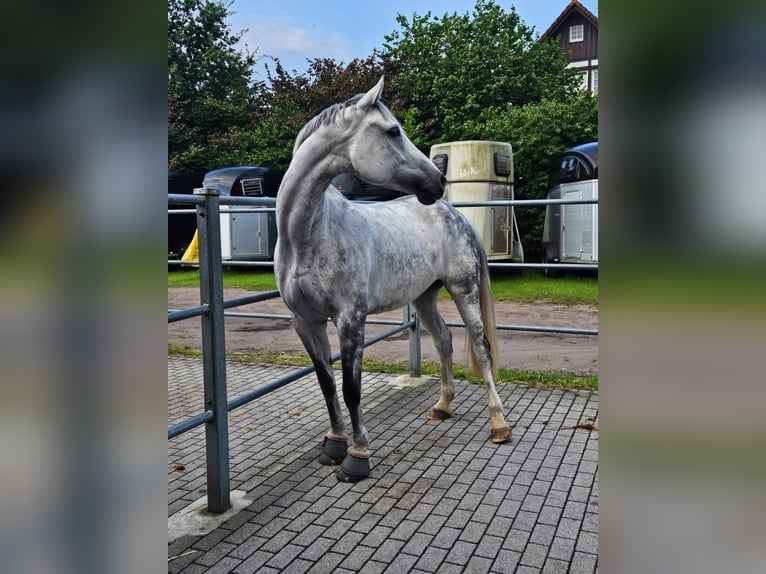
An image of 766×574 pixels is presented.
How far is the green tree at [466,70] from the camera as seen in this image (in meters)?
14.8

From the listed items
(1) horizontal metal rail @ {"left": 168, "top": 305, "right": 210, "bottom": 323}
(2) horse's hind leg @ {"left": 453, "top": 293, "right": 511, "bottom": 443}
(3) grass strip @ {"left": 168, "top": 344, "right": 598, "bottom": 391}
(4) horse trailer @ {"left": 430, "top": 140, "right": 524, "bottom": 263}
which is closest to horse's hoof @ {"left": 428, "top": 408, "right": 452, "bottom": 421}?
(2) horse's hind leg @ {"left": 453, "top": 293, "right": 511, "bottom": 443}

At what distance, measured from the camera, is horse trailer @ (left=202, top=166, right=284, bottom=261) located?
461 inches

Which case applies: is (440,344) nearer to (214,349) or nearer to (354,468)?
(354,468)

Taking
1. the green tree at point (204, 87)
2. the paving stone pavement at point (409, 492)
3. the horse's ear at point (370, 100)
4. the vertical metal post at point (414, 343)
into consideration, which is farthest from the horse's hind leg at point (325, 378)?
the green tree at point (204, 87)

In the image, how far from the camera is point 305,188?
2637mm

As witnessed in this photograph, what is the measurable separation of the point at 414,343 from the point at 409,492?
1992mm

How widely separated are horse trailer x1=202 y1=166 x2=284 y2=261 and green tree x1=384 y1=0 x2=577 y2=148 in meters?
3.62

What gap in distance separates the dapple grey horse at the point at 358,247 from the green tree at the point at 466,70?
10740 millimetres

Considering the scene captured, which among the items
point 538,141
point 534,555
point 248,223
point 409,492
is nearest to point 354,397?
point 409,492

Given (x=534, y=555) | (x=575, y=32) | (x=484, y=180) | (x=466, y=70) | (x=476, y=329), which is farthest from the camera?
(x=575, y=32)

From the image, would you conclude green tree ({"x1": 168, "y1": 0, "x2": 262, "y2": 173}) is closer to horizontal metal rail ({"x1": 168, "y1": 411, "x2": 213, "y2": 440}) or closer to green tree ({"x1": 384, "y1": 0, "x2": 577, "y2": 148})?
green tree ({"x1": 384, "y1": 0, "x2": 577, "y2": 148})

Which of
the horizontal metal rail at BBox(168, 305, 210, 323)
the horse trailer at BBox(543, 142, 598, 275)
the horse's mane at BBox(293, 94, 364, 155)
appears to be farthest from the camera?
the horse trailer at BBox(543, 142, 598, 275)
